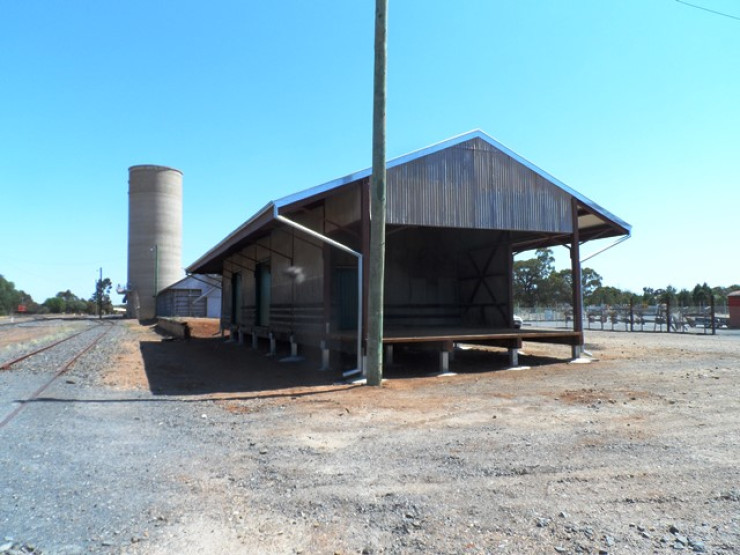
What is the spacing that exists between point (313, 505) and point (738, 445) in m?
4.45

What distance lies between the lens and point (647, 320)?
37844mm

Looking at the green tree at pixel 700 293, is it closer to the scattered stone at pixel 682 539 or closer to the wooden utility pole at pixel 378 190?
the wooden utility pole at pixel 378 190

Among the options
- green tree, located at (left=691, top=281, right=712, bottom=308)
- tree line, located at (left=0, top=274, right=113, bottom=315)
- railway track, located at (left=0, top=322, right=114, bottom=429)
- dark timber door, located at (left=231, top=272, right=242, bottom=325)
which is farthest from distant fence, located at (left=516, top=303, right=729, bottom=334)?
tree line, located at (left=0, top=274, right=113, bottom=315)

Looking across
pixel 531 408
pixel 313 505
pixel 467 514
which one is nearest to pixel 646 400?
pixel 531 408

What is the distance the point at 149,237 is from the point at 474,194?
61689 mm

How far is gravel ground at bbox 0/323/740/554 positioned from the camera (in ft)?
12.1

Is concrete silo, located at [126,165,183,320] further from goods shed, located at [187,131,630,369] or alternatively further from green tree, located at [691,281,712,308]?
green tree, located at [691,281,712,308]

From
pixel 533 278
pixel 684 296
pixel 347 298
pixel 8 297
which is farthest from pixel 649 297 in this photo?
pixel 8 297

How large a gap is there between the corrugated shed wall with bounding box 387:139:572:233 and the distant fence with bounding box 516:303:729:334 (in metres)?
16.6

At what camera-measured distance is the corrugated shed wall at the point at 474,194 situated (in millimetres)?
12133

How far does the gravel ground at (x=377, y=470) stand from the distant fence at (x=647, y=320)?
71.2ft

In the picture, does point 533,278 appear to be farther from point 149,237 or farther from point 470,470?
point 470,470

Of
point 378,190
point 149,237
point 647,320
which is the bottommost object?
point 647,320

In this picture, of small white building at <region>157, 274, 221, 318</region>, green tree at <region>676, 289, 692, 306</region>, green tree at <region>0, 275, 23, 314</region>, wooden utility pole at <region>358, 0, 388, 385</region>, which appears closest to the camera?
wooden utility pole at <region>358, 0, 388, 385</region>
